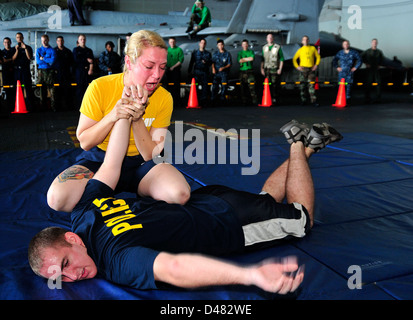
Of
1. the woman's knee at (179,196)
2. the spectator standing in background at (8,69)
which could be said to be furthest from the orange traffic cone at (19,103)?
the woman's knee at (179,196)

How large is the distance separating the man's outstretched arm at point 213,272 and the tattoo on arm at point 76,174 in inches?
45.1

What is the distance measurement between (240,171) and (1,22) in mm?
12267

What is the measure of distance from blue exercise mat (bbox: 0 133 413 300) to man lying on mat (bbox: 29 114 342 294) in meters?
0.12

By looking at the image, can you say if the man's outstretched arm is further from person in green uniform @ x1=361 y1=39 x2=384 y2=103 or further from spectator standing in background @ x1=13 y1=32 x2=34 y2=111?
person in green uniform @ x1=361 y1=39 x2=384 y2=103

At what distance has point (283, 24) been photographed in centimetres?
1297

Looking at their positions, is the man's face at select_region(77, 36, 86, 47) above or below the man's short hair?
above

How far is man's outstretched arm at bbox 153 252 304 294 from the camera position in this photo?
4.38 feet

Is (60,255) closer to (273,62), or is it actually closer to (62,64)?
(62,64)

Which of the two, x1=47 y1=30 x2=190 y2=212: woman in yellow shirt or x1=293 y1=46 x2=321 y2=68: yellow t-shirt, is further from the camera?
x1=293 y1=46 x2=321 y2=68: yellow t-shirt

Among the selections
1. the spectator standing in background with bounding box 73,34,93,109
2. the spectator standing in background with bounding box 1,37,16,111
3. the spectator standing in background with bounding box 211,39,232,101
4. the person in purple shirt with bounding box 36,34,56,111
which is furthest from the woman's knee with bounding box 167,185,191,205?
the spectator standing in background with bounding box 211,39,232,101

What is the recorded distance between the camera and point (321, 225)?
8.07ft

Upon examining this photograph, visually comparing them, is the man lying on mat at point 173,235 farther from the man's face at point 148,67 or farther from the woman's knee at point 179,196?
the man's face at point 148,67
